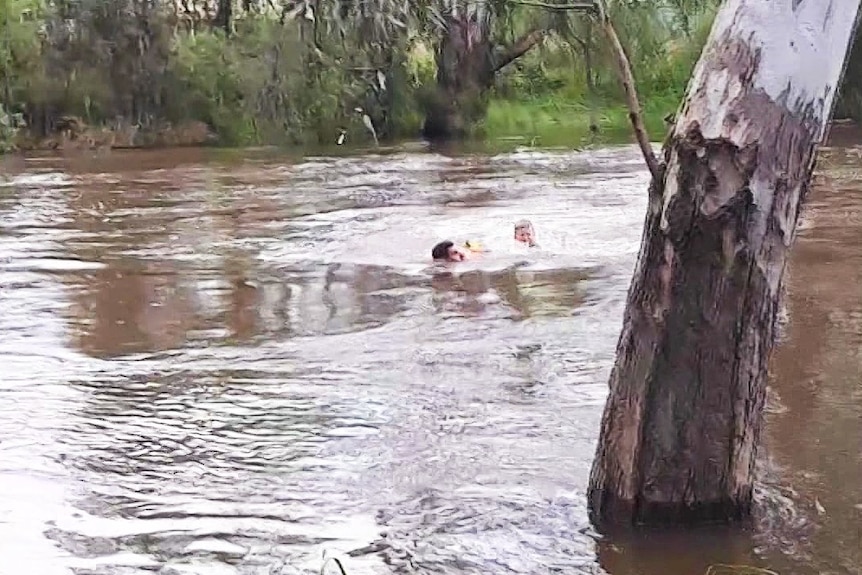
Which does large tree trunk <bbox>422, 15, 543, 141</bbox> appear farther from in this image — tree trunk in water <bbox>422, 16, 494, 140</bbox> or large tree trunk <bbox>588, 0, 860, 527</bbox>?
large tree trunk <bbox>588, 0, 860, 527</bbox>

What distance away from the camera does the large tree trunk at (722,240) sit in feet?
15.1

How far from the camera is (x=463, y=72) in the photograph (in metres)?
31.7

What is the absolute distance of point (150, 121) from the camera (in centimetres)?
2978

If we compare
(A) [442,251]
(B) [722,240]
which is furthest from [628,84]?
(A) [442,251]

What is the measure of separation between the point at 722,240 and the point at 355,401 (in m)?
2.93

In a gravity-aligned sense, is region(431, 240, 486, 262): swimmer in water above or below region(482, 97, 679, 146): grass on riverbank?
below

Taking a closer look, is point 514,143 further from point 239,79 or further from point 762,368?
point 762,368

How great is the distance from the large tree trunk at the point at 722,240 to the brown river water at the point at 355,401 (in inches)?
14.6

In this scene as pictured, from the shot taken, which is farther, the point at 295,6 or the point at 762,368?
the point at 295,6

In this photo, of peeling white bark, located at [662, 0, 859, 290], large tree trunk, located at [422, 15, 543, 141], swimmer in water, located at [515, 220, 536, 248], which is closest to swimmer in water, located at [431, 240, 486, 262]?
swimmer in water, located at [515, 220, 536, 248]

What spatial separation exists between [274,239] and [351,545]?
9014 mm

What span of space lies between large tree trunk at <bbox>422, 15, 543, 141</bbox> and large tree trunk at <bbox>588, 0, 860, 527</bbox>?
26.2 meters

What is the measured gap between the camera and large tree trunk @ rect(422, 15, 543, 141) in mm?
30859

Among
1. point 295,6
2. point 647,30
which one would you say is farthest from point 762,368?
point 647,30
